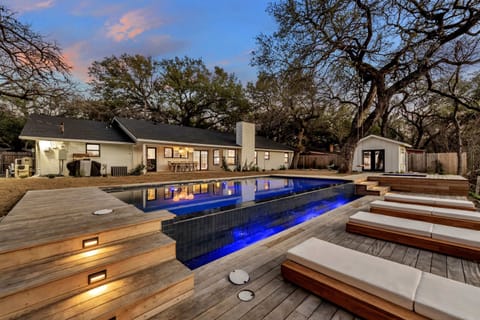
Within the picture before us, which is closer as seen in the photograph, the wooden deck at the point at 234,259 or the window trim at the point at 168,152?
the wooden deck at the point at 234,259

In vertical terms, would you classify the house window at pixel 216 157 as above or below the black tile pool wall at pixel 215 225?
above

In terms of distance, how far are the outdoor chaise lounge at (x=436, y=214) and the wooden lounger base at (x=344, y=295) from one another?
293 centimetres

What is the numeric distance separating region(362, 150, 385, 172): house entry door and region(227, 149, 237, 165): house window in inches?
356

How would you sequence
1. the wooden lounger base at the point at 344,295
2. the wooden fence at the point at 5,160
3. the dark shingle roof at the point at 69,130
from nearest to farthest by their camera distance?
the wooden lounger base at the point at 344,295, the dark shingle roof at the point at 69,130, the wooden fence at the point at 5,160

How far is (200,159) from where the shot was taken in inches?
577

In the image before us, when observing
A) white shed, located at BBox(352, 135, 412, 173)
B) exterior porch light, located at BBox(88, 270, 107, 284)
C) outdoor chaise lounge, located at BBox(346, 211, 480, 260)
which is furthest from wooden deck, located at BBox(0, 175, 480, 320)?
white shed, located at BBox(352, 135, 412, 173)

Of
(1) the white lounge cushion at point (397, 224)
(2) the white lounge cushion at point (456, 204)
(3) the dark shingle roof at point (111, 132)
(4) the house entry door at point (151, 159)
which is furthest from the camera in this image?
(4) the house entry door at point (151, 159)

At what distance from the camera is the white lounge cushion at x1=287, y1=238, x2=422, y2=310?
1481mm

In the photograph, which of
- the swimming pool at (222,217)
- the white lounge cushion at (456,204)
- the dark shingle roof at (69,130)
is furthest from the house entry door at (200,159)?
the white lounge cushion at (456,204)

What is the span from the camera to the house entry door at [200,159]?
14.4 meters

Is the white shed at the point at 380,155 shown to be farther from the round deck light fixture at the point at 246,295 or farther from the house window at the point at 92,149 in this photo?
the house window at the point at 92,149

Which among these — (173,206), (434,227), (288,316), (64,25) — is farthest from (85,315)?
(64,25)

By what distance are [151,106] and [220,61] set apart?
831cm

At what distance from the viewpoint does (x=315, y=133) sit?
2180 centimetres
